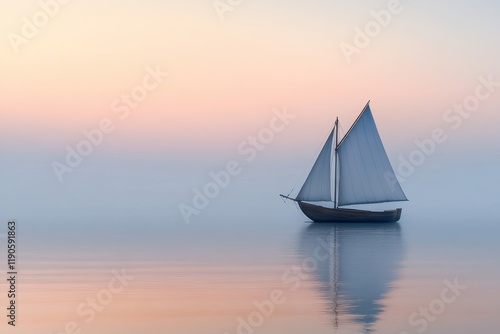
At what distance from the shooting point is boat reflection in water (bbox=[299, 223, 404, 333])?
2591 cm

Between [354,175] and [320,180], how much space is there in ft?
11.8

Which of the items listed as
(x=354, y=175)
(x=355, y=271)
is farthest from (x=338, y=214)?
(x=355, y=271)

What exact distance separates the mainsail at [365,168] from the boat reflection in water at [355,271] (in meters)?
23.1

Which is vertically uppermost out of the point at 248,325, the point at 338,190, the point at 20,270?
the point at 338,190

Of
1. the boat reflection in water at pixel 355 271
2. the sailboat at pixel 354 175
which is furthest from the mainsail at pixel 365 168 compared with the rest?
the boat reflection in water at pixel 355 271

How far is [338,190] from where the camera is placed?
8956cm

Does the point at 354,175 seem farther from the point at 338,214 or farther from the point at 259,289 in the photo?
the point at 259,289

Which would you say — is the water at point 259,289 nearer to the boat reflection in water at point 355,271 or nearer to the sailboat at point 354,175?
the boat reflection in water at point 355,271

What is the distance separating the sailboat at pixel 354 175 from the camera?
86250 mm

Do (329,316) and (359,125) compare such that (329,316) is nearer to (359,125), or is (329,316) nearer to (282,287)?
(282,287)

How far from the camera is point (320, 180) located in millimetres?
86375

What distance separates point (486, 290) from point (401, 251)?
61.3 ft

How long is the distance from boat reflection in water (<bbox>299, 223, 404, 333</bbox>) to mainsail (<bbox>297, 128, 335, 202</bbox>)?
21871 millimetres

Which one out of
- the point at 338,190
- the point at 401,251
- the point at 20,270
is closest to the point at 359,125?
the point at 338,190
